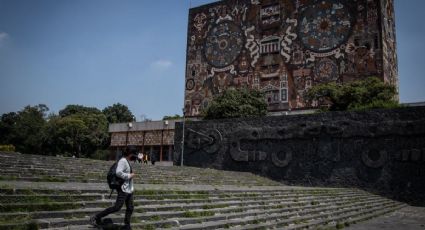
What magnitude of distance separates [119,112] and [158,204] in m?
43.4

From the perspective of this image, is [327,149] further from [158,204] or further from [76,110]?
[76,110]

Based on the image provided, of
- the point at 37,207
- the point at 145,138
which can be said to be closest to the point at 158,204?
the point at 37,207

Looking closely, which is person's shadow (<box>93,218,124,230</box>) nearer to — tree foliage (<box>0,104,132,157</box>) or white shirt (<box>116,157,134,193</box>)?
white shirt (<box>116,157,134,193</box>)

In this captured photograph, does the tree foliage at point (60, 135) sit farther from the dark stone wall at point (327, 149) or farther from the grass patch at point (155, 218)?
the grass patch at point (155, 218)

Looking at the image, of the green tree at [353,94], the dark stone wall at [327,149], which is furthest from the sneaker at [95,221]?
the green tree at [353,94]

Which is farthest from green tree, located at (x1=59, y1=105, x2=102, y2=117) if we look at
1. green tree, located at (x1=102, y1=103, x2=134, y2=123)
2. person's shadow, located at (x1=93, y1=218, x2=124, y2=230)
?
person's shadow, located at (x1=93, y1=218, x2=124, y2=230)

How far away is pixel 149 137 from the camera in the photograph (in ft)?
103

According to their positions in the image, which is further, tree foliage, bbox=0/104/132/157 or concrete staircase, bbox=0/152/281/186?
tree foliage, bbox=0/104/132/157

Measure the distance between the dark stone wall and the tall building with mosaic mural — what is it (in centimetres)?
758

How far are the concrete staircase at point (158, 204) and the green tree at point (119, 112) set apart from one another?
36.6 meters

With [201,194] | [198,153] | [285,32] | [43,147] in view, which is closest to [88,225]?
[201,194]

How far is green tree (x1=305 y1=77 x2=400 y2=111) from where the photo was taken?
2067cm

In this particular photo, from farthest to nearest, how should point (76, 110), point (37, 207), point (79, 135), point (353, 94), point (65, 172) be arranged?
point (76, 110)
point (79, 135)
point (353, 94)
point (65, 172)
point (37, 207)

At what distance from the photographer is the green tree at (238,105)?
24.0m
